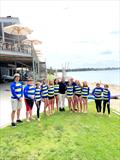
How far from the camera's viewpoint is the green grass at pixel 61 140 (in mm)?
7484

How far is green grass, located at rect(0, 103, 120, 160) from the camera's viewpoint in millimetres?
7484

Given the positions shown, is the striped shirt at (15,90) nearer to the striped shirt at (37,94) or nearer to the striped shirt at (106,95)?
the striped shirt at (37,94)

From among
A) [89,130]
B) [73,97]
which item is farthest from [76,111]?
[89,130]

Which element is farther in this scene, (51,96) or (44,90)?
(51,96)

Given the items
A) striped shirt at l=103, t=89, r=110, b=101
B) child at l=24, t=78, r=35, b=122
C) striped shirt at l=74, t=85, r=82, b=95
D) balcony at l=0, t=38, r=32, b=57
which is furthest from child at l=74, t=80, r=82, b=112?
balcony at l=0, t=38, r=32, b=57

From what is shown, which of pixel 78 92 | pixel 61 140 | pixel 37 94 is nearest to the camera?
pixel 61 140

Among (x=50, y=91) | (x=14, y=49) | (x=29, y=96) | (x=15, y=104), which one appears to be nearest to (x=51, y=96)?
(x=50, y=91)

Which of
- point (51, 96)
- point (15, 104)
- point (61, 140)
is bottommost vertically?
point (61, 140)

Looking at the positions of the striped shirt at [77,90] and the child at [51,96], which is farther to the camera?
the striped shirt at [77,90]

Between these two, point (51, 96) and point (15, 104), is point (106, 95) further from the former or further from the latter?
point (15, 104)

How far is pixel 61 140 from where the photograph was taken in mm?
8414

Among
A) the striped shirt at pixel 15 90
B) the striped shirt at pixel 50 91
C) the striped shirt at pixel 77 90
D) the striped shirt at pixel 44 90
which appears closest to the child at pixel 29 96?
the striped shirt at pixel 15 90

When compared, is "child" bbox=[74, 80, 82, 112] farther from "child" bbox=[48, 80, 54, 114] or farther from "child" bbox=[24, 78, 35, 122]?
"child" bbox=[24, 78, 35, 122]

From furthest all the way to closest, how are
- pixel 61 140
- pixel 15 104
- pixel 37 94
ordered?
pixel 37 94 < pixel 15 104 < pixel 61 140
